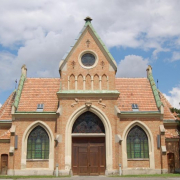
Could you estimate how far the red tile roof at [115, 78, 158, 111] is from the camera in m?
28.9

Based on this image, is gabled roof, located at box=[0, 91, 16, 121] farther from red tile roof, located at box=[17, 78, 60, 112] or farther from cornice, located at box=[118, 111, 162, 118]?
cornice, located at box=[118, 111, 162, 118]

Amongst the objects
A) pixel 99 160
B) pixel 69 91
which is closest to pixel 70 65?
pixel 69 91

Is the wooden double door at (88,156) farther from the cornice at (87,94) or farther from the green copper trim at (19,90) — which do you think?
the green copper trim at (19,90)

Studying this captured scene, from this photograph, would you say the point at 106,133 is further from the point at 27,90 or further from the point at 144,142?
the point at 27,90

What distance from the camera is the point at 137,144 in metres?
27.4

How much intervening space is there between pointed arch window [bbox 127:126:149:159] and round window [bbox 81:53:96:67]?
7.59 m

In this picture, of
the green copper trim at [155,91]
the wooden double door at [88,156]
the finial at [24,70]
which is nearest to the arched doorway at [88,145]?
the wooden double door at [88,156]

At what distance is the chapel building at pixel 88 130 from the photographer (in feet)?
85.0

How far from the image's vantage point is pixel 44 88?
31578 millimetres

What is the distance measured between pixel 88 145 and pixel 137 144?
15.7ft

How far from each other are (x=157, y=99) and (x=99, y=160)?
868 centimetres

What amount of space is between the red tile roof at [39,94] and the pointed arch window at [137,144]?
7911mm

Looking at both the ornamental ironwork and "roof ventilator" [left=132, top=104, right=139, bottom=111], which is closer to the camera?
the ornamental ironwork

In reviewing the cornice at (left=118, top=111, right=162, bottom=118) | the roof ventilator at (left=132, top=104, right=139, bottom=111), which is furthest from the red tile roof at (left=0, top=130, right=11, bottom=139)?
the roof ventilator at (left=132, top=104, right=139, bottom=111)
